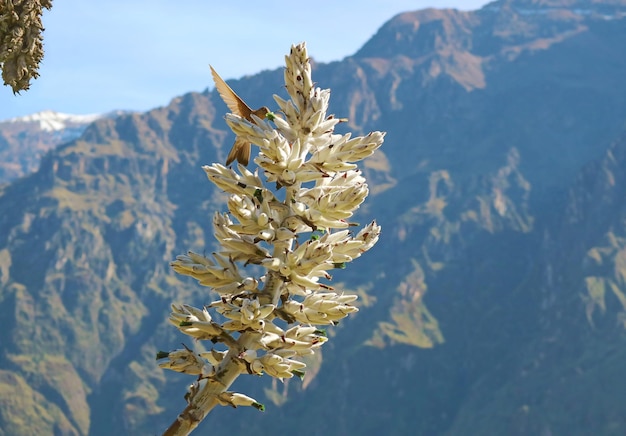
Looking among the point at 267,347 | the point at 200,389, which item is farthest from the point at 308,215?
the point at 200,389

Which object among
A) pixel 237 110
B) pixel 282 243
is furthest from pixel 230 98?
pixel 282 243

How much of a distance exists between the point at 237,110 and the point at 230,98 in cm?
16

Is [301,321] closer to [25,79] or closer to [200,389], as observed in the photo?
[200,389]

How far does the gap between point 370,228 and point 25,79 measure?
2.17 meters

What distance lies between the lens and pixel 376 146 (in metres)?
5.53

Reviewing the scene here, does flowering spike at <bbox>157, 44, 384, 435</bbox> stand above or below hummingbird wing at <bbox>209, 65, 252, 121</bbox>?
below

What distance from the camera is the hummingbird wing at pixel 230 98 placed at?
523 centimetres

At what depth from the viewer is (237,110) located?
5551 millimetres

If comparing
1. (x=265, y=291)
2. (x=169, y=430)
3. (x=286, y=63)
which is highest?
(x=286, y=63)

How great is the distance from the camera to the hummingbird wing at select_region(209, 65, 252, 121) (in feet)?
17.2

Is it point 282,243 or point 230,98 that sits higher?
point 230,98

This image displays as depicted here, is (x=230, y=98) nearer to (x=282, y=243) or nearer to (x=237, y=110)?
(x=237, y=110)

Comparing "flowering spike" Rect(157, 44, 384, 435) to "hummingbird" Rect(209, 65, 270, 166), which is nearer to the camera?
"flowering spike" Rect(157, 44, 384, 435)

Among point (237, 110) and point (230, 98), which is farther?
point (237, 110)
